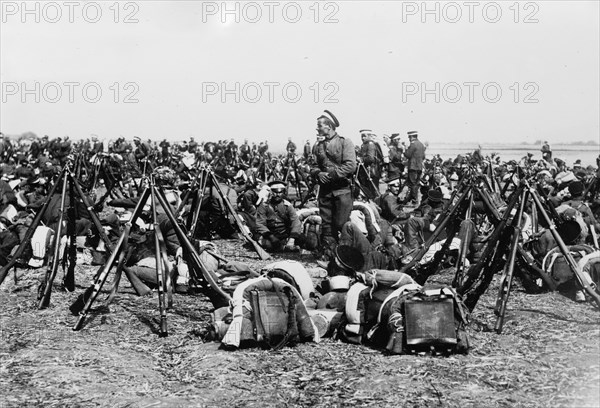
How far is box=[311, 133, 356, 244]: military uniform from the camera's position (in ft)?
33.6

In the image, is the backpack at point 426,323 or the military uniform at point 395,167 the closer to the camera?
the backpack at point 426,323

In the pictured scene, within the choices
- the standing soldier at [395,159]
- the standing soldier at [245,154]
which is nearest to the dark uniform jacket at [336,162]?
the standing soldier at [395,159]

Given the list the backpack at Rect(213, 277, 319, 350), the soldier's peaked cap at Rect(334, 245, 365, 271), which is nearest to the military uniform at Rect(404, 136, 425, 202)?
the soldier's peaked cap at Rect(334, 245, 365, 271)

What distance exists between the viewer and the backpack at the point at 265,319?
249 inches

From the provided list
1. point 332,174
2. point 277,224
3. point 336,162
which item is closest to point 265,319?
point 332,174

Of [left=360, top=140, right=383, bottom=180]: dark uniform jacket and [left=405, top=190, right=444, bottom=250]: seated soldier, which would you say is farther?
[left=360, top=140, right=383, bottom=180]: dark uniform jacket

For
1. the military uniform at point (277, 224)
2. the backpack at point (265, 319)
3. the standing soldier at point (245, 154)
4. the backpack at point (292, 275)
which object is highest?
the standing soldier at point (245, 154)

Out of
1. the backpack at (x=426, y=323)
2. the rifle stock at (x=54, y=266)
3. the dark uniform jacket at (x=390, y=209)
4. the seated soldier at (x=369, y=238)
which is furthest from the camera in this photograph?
the dark uniform jacket at (x=390, y=209)

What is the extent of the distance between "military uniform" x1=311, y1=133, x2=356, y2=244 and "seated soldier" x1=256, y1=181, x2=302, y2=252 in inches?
67.3

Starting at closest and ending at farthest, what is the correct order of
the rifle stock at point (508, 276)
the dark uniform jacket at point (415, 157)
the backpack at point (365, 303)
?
1. the backpack at point (365, 303)
2. the rifle stock at point (508, 276)
3. the dark uniform jacket at point (415, 157)

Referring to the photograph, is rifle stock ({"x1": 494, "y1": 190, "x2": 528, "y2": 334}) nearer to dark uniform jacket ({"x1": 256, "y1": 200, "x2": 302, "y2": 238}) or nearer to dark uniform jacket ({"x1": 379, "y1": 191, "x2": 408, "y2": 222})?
dark uniform jacket ({"x1": 256, "y1": 200, "x2": 302, "y2": 238})

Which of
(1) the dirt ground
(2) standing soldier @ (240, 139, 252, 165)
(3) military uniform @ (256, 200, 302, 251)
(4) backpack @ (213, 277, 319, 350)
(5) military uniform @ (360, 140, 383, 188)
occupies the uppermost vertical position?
(2) standing soldier @ (240, 139, 252, 165)

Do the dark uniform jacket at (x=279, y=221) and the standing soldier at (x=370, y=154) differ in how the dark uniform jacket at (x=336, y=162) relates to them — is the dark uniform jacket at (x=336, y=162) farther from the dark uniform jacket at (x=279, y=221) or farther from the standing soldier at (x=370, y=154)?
the standing soldier at (x=370, y=154)

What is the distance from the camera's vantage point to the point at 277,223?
12344 millimetres
